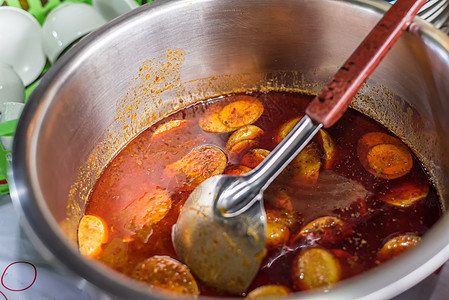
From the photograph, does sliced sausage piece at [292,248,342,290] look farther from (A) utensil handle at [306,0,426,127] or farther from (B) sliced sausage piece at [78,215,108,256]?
(B) sliced sausage piece at [78,215,108,256]

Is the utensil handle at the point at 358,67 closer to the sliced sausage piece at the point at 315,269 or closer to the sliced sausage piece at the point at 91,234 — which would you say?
the sliced sausage piece at the point at 315,269

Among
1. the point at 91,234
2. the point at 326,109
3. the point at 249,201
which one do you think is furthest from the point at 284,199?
the point at 91,234

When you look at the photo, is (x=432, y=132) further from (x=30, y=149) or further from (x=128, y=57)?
(x=30, y=149)

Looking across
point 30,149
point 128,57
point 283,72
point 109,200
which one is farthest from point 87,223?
point 283,72

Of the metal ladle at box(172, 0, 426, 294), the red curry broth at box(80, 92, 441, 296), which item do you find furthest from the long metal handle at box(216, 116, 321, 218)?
the red curry broth at box(80, 92, 441, 296)

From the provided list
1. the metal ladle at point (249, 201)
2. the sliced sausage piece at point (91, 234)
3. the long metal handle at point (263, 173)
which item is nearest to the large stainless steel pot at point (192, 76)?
the sliced sausage piece at point (91, 234)

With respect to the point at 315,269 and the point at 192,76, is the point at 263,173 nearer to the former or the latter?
the point at 315,269
